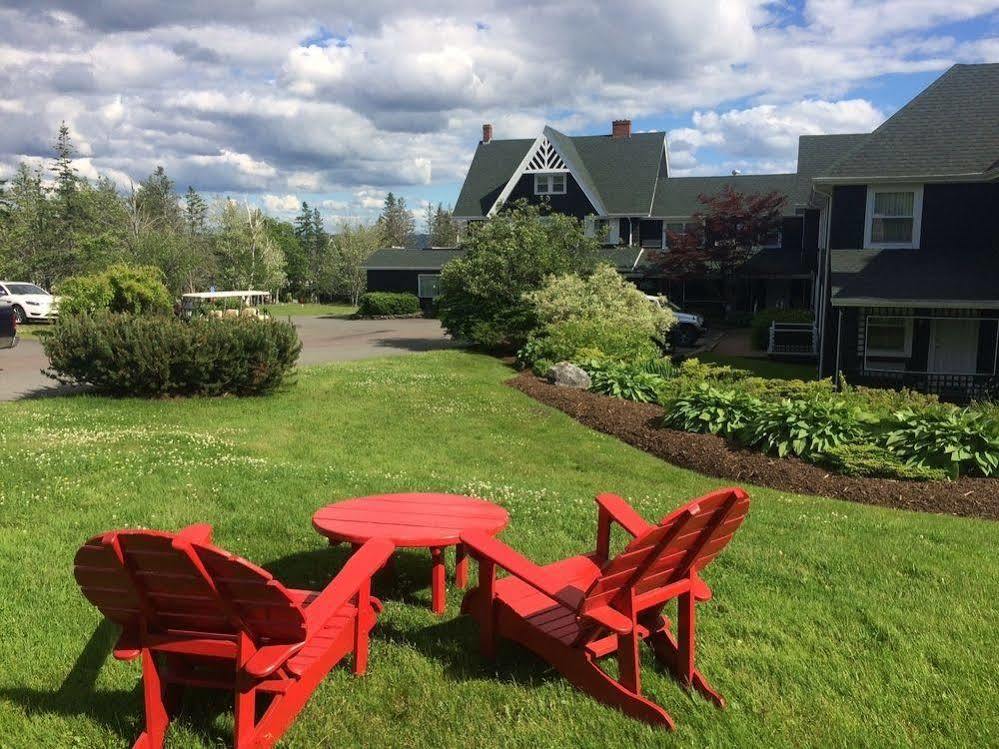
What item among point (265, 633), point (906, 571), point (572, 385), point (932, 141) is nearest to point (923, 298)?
point (932, 141)

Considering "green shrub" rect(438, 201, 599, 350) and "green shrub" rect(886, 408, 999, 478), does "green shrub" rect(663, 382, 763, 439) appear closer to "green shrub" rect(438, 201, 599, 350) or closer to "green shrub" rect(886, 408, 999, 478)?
"green shrub" rect(886, 408, 999, 478)

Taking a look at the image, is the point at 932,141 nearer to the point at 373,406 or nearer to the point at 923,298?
the point at 923,298

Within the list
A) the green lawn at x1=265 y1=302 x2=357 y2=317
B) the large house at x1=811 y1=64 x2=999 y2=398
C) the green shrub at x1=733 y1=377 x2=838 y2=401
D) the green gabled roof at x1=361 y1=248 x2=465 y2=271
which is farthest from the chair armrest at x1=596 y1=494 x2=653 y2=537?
the green gabled roof at x1=361 y1=248 x2=465 y2=271

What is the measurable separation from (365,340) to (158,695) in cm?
2559

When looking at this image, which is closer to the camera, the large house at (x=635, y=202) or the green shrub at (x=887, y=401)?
the green shrub at (x=887, y=401)

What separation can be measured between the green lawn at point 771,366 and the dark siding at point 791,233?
1548 cm

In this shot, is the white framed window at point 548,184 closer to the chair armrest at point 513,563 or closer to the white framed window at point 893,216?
the white framed window at point 893,216

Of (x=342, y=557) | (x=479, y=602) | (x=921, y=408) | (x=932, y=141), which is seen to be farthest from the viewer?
(x=932, y=141)

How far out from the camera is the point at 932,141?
61.6 ft

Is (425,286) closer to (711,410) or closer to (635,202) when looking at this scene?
(635,202)

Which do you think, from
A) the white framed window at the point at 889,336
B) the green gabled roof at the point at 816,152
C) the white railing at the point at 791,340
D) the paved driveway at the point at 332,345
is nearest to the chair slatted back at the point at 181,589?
the paved driveway at the point at 332,345

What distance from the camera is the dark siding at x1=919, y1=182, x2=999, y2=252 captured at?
17.9m

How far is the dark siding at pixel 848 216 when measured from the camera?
1894cm

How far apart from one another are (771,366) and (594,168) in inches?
915
